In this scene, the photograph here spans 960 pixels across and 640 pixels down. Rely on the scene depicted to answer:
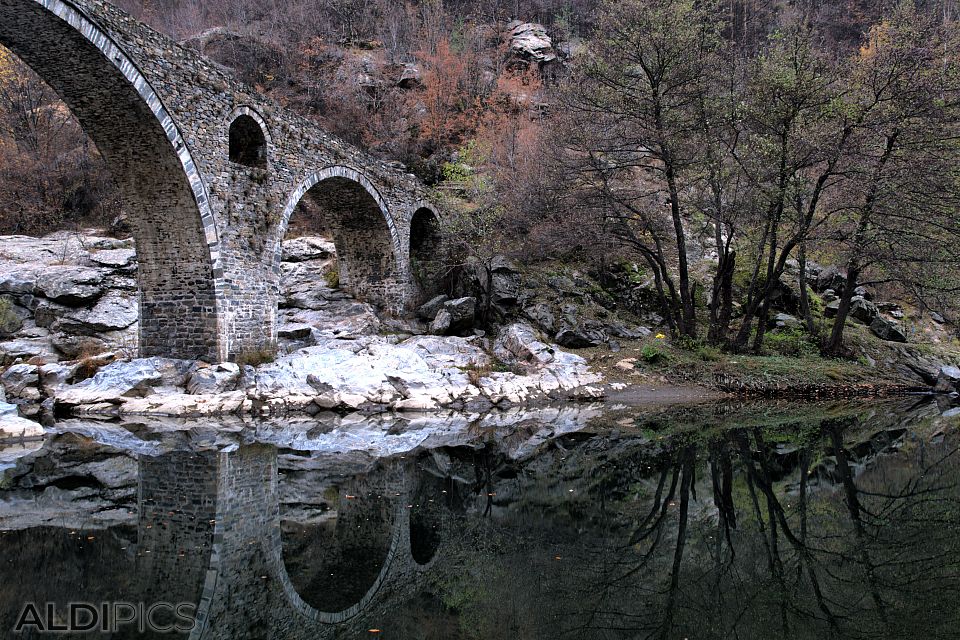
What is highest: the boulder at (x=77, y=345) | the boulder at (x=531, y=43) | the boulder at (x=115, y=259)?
the boulder at (x=531, y=43)

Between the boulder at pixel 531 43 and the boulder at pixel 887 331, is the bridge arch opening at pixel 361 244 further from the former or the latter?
the boulder at pixel 531 43

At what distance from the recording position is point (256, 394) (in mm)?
13070

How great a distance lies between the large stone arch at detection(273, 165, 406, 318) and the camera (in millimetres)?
19203

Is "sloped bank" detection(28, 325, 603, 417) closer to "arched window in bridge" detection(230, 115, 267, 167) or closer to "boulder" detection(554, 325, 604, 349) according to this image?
"boulder" detection(554, 325, 604, 349)

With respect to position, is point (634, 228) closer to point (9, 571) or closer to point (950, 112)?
point (950, 112)

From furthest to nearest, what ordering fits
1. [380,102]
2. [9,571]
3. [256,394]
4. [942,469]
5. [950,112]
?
[380,102], [950,112], [256,394], [942,469], [9,571]

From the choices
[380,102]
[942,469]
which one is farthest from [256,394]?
[380,102]

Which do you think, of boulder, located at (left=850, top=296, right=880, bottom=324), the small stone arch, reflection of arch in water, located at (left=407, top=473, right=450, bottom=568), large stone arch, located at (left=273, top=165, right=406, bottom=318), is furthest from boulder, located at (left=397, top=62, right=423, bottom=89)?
reflection of arch in water, located at (left=407, top=473, right=450, bottom=568)

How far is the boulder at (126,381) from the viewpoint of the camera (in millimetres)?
12391

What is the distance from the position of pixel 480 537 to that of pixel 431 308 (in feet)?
47.3

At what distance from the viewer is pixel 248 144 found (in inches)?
595

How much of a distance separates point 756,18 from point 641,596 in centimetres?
3519

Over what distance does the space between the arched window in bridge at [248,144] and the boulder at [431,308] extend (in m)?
6.57

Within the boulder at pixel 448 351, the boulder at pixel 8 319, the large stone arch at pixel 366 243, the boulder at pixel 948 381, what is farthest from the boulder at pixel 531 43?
the boulder at pixel 8 319
